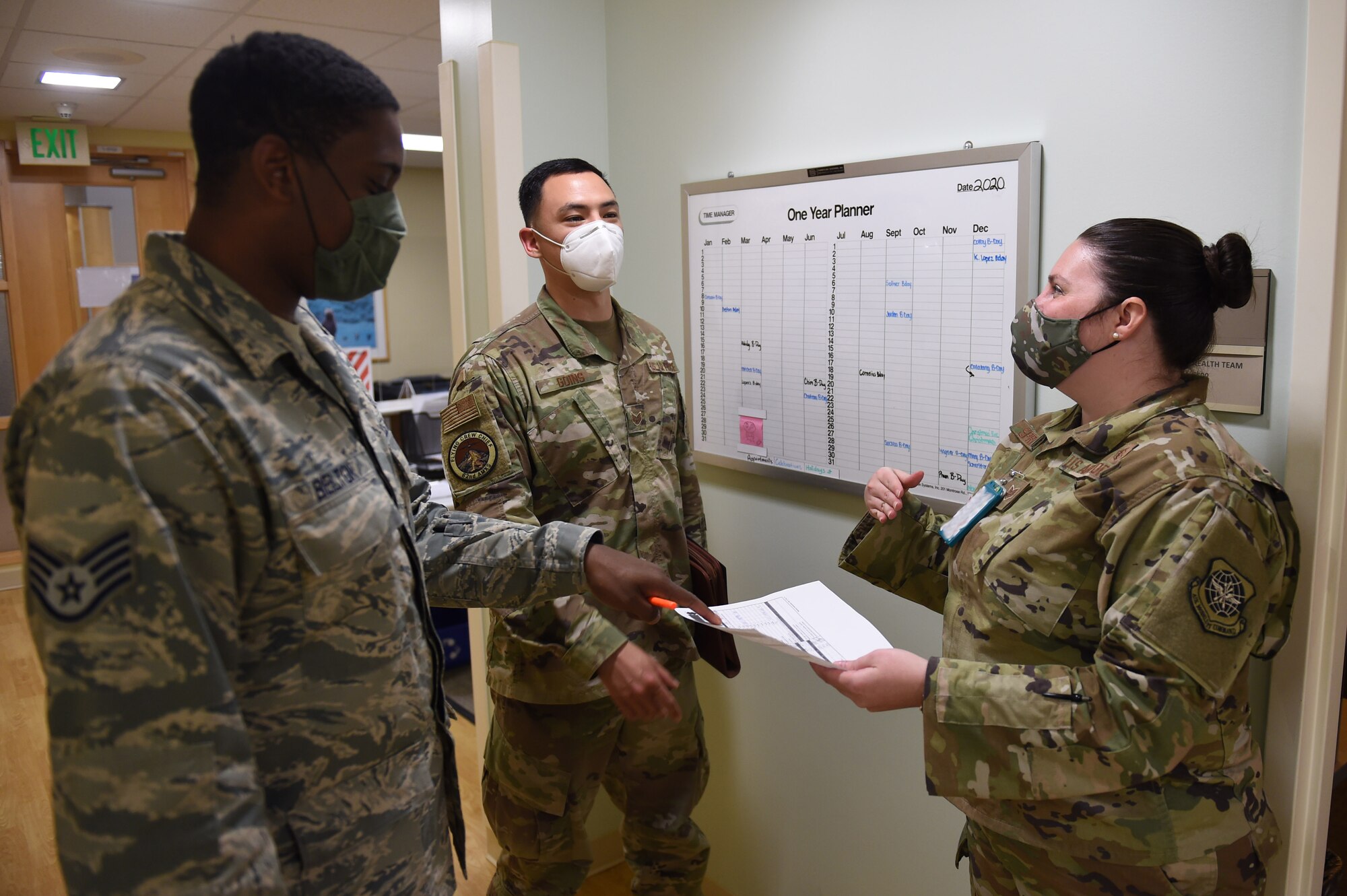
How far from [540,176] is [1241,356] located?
4.61 ft

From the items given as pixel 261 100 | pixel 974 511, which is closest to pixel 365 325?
pixel 974 511

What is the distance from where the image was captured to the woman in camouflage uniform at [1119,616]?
3.85 feet

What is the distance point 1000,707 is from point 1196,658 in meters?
0.25

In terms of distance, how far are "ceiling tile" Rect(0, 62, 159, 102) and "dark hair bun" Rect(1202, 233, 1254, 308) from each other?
5447 millimetres

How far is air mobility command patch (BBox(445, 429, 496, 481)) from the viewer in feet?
5.79

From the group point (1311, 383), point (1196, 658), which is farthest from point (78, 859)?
point (1311, 383)

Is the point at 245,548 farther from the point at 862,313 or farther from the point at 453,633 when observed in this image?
the point at 453,633

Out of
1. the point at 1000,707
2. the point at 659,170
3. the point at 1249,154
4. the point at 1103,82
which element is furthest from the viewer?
the point at 659,170

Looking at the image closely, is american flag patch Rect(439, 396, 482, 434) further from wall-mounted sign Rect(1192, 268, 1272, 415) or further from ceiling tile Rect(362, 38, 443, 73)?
ceiling tile Rect(362, 38, 443, 73)

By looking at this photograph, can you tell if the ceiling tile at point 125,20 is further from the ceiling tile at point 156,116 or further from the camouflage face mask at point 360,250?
the camouflage face mask at point 360,250

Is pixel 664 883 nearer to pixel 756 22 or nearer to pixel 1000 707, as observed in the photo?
pixel 1000 707

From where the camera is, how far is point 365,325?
7.63m

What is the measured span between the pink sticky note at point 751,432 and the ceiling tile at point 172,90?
169 inches

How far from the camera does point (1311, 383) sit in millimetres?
1302
